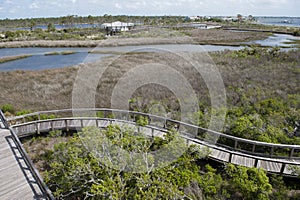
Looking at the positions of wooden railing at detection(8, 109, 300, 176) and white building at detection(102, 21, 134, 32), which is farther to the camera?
white building at detection(102, 21, 134, 32)

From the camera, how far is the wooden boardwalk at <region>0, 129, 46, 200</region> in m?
6.23

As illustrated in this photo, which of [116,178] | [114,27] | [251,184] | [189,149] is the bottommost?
[251,184]

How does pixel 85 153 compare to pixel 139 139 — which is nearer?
pixel 85 153

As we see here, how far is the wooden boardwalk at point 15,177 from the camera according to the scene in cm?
623

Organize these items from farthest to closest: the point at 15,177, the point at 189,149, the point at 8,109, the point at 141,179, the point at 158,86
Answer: the point at 158,86
the point at 8,109
the point at 189,149
the point at 15,177
the point at 141,179

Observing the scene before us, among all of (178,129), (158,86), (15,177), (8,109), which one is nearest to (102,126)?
(178,129)

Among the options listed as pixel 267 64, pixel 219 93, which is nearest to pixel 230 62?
pixel 267 64

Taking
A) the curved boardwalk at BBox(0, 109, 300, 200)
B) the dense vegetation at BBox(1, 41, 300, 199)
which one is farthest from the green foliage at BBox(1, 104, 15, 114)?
the curved boardwalk at BBox(0, 109, 300, 200)

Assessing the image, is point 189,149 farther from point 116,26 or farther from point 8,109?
point 116,26

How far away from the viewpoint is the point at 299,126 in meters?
10.2

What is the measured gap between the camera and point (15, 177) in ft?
22.6

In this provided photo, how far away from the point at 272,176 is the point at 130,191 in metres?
A: 4.95

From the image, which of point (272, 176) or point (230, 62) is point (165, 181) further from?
→ point (230, 62)

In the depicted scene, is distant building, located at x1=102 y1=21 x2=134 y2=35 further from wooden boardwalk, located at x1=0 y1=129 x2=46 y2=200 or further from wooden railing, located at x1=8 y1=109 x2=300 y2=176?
wooden boardwalk, located at x1=0 y1=129 x2=46 y2=200
